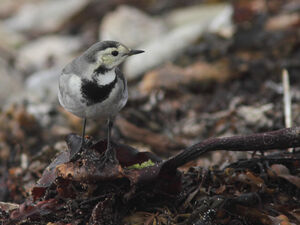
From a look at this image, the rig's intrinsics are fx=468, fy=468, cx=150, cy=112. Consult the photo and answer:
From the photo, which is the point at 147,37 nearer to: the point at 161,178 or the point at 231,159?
the point at 231,159

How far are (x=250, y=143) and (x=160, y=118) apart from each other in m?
3.02

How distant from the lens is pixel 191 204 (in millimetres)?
2828

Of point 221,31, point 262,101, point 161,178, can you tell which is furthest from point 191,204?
point 221,31

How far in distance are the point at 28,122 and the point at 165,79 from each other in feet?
6.07

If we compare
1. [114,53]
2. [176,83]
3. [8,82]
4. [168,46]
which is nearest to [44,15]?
[8,82]

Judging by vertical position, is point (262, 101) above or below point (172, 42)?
below

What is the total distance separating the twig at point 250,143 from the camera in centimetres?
255

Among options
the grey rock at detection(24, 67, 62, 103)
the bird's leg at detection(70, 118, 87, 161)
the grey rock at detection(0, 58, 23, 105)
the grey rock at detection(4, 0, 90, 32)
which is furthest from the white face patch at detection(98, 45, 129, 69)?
the grey rock at detection(4, 0, 90, 32)

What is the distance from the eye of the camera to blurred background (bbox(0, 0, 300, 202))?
16.4 ft

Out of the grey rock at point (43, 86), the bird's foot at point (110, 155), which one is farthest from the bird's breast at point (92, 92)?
the grey rock at point (43, 86)

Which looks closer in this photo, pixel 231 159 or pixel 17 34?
pixel 231 159

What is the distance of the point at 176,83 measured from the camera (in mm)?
6113

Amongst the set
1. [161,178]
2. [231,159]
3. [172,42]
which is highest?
[172,42]

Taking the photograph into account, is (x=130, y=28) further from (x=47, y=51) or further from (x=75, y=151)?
(x=75, y=151)
